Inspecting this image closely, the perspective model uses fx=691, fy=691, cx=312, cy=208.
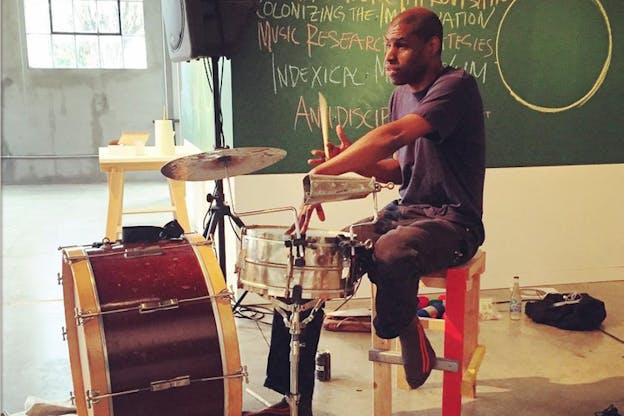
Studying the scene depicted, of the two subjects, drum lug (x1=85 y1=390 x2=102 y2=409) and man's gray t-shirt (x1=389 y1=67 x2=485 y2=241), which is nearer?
drum lug (x1=85 y1=390 x2=102 y2=409)

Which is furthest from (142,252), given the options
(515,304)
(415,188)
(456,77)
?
(515,304)

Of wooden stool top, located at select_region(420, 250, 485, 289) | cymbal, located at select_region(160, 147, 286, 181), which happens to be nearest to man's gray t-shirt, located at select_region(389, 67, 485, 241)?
wooden stool top, located at select_region(420, 250, 485, 289)

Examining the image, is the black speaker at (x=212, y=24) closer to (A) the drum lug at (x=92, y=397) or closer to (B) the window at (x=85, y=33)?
(A) the drum lug at (x=92, y=397)

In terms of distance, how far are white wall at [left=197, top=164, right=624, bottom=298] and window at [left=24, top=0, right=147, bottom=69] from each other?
226 inches

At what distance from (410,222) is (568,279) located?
2091 mm

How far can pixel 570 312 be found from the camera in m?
3.37

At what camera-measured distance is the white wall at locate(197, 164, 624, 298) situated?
3949 millimetres

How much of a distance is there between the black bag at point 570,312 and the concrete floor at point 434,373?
0.06 metres

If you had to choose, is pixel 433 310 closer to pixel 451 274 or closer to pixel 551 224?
pixel 451 274

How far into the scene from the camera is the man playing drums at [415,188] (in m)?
2.10

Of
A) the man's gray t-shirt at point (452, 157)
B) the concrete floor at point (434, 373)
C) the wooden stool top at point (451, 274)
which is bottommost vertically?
the concrete floor at point (434, 373)

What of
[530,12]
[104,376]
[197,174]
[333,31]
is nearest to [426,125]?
[197,174]

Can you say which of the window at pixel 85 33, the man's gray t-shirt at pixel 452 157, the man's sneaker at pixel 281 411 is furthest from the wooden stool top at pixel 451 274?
the window at pixel 85 33

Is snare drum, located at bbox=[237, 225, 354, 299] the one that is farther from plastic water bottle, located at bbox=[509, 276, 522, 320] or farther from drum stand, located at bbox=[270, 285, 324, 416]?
plastic water bottle, located at bbox=[509, 276, 522, 320]
